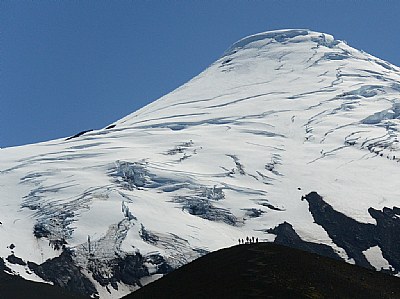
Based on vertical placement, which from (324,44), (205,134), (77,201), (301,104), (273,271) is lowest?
(273,271)

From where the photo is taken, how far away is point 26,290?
6819cm

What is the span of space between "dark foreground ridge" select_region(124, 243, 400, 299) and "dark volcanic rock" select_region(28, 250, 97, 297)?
3777 cm

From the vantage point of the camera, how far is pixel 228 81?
6919 inches

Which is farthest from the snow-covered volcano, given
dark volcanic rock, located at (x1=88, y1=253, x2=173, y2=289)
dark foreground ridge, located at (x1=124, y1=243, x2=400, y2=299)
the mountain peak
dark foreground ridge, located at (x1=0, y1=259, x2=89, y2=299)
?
dark foreground ridge, located at (x1=124, y1=243, x2=400, y2=299)

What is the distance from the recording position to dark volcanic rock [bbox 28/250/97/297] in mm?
81000

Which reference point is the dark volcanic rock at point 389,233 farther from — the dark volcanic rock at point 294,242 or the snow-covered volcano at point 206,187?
the dark volcanic rock at point 294,242

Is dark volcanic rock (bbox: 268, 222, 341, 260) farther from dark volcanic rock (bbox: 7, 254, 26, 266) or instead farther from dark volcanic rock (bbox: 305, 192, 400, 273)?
dark volcanic rock (bbox: 7, 254, 26, 266)

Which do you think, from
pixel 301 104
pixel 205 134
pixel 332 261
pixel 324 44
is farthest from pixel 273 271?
pixel 324 44

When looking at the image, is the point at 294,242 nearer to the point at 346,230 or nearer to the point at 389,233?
the point at 346,230

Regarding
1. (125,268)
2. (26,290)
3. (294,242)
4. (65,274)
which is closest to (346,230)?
(294,242)

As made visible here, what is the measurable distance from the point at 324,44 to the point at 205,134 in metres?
72.1

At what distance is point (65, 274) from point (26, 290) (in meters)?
14.7

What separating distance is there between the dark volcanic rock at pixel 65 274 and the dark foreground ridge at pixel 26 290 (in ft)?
25.2

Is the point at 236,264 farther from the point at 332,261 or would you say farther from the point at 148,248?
the point at 148,248
